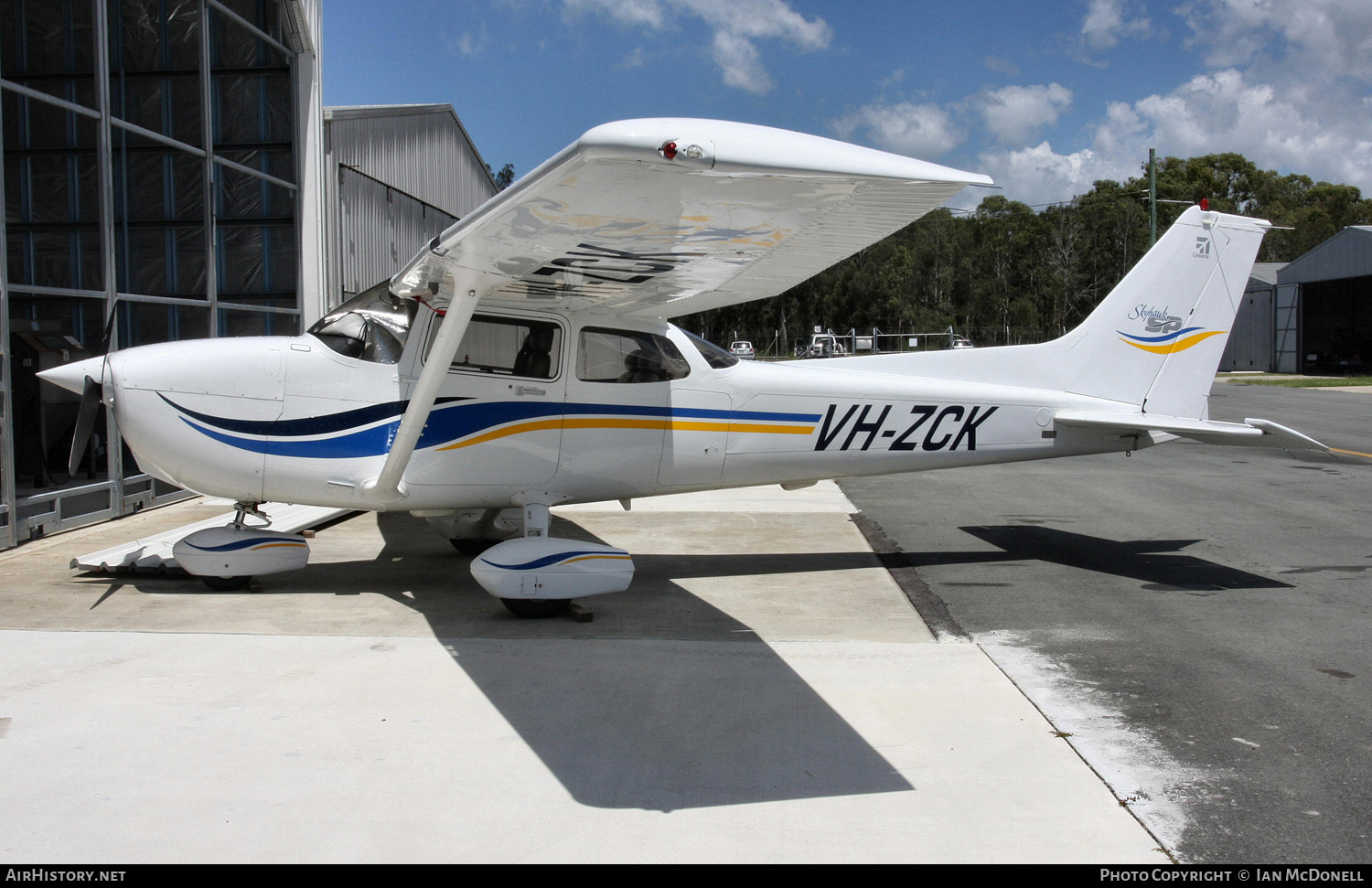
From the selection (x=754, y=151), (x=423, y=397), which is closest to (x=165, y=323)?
(x=423, y=397)

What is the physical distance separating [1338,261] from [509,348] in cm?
4905

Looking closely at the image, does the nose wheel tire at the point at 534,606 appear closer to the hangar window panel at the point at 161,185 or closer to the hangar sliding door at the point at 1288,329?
the hangar window panel at the point at 161,185

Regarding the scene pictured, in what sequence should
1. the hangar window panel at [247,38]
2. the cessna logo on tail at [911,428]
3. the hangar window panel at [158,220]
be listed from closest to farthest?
the cessna logo on tail at [911,428]
the hangar window panel at [247,38]
the hangar window panel at [158,220]

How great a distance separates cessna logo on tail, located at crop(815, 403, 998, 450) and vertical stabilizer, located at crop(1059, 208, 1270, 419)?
4.33 feet

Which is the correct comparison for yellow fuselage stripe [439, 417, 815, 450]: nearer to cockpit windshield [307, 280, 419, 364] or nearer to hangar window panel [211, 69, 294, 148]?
cockpit windshield [307, 280, 419, 364]

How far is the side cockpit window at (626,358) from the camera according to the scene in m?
6.38

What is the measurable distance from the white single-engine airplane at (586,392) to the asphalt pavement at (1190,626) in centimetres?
110

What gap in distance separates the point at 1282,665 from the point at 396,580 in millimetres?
5549

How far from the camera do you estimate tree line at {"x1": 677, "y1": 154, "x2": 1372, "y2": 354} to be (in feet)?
199

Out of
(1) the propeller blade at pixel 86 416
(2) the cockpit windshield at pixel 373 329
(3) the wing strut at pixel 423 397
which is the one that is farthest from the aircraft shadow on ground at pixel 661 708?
(1) the propeller blade at pixel 86 416

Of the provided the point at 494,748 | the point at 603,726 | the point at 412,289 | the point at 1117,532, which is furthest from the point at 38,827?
the point at 1117,532

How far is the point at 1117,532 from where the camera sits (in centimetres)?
866

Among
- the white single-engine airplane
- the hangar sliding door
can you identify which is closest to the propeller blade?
the white single-engine airplane

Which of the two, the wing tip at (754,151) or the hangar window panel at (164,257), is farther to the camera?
the hangar window panel at (164,257)
